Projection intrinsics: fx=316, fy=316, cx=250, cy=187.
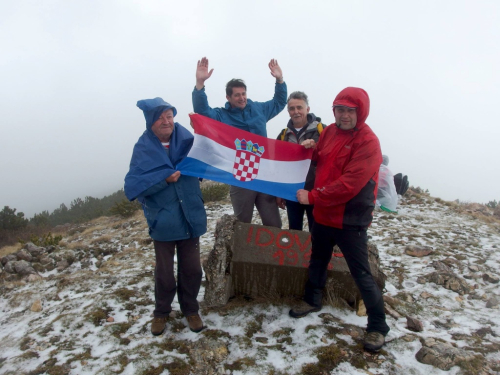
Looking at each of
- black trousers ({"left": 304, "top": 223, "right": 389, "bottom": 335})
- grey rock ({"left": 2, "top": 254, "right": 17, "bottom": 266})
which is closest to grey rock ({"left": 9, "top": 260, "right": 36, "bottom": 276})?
grey rock ({"left": 2, "top": 254, "right": 17, "bottom": 266})

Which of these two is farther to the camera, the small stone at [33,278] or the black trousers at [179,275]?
the small stone at [33,278]

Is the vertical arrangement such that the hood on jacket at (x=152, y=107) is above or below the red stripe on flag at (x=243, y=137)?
above

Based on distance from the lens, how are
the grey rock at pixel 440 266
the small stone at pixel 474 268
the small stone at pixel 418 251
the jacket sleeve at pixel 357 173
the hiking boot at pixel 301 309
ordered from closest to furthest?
the jacket sleeve at pixel 357 173 → the hiking boot at pixel 301 309 → the grey rock at pixel 440 266 → the small stone at pixel 474 268 → the small stone at pixel 418 251

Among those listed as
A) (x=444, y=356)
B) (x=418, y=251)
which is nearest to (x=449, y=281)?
(x=418, y=251)

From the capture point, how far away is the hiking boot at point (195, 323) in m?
3.65

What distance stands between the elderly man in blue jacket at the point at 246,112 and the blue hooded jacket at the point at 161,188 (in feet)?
2.96

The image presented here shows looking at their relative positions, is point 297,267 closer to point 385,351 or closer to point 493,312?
point 385,351

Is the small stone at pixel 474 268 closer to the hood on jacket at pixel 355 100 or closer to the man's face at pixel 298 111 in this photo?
the man's face at pixel 298 111

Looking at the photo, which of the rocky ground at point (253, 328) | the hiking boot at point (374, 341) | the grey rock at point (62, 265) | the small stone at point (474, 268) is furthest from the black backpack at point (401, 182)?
the grey rock at point (62, 265)

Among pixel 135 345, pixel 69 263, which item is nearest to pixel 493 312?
pixel 135 345

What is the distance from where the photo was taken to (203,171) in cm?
392

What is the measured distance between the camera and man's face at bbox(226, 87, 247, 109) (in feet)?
14.5

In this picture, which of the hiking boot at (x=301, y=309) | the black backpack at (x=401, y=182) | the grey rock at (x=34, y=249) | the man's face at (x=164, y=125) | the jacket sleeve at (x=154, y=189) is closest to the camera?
the jacket sleeve at (x=154, y=189)

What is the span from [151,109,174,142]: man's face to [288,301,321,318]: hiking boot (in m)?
2.57
